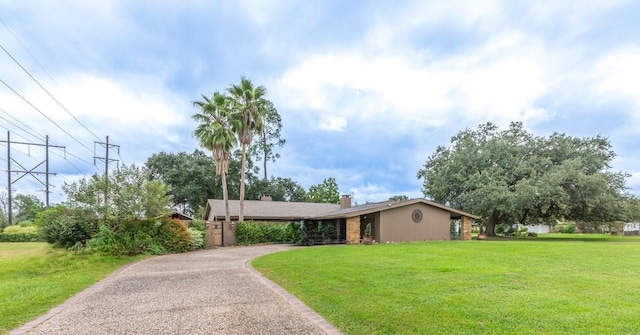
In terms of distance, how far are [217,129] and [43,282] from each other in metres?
16.9

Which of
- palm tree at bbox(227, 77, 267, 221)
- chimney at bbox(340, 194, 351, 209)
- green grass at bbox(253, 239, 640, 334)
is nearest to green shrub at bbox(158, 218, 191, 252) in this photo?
palm tree at bbox(227, 77, 267, 221)

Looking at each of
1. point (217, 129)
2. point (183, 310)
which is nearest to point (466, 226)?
point (217, 129)

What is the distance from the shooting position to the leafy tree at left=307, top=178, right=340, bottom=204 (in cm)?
4706

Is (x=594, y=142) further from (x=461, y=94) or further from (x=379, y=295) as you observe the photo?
(x=379, y=295)

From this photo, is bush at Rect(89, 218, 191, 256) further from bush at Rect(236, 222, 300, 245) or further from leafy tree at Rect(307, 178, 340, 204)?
leafy tree at Rect(307, 178, 340, 204)

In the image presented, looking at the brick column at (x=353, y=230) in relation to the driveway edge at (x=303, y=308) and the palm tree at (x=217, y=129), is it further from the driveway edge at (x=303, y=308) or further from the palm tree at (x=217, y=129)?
the driveway edge at (x=303, y=308)

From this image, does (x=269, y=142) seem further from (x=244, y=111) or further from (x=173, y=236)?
(x=173, y=236)

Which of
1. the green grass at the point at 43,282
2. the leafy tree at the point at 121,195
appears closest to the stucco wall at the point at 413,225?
the leafy tree at the point at 121,195

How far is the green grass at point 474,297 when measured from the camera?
429 centimetres

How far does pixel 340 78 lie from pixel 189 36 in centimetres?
687

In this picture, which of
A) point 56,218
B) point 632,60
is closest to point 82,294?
point 56,218

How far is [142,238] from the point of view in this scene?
648 inches

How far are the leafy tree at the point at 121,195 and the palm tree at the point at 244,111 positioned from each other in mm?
9108

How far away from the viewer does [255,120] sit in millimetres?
25375
